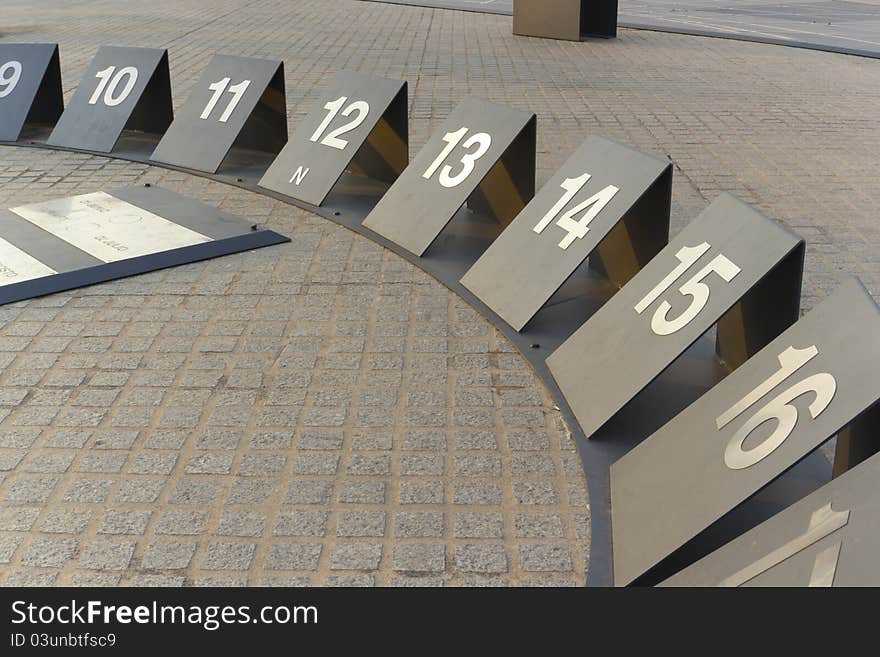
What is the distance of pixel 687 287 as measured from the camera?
3.83 m

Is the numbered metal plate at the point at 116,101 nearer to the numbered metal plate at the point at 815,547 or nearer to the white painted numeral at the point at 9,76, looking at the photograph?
the white painted numeral at the point at 9,76

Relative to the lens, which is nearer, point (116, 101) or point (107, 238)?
point (107, 238)

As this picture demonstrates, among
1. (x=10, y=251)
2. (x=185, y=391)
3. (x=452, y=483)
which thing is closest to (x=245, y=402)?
(x=185, y=391)

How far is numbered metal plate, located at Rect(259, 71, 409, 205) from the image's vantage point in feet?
21.6

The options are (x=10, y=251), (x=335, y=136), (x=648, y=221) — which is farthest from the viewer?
(x=335, y=136)

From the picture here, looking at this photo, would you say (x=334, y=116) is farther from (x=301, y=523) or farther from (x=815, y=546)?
(x=815, y=546)

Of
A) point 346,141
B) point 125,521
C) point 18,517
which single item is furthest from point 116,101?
point 125,521

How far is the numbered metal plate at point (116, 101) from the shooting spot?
8.02 meters

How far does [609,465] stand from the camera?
366 centimetres

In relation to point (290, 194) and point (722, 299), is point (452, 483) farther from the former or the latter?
point (290, 194)

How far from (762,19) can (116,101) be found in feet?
47.2

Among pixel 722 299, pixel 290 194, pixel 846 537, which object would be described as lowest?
pixel 290 194

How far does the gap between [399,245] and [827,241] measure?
2.51m

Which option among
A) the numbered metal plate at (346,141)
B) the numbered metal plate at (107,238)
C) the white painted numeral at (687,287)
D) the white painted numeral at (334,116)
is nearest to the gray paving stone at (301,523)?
the white painted numeral at (687,287)
